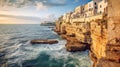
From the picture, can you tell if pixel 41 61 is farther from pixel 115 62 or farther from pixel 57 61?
pixel 115 62

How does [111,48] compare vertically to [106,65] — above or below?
above

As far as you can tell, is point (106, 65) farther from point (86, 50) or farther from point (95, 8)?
point (95, 8)

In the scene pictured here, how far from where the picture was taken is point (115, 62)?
119 inches

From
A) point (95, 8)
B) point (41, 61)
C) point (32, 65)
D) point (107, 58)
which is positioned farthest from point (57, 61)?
point (95, 8)

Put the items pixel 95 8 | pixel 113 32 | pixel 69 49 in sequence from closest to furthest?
pixel 113 32, pixel 69 49, pixel 95 8

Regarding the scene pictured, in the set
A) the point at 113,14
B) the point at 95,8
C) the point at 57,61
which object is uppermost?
the point at 95,8

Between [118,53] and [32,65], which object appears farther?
[32,65]

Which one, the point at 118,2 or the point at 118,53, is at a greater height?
the point at 118,2

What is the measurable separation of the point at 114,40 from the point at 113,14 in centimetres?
62

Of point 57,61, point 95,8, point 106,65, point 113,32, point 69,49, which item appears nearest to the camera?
point 106,65

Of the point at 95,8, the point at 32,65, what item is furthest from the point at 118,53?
the point at 95,8

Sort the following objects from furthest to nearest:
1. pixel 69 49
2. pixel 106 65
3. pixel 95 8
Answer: pixel 95 8, pixel 69 49, pixel 106 65

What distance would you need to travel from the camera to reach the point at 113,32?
319cm

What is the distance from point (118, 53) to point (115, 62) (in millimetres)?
227
